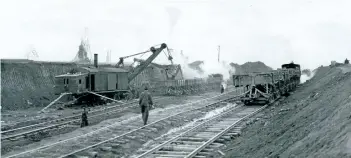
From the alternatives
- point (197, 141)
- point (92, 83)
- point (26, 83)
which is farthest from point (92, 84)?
point (197, 141)

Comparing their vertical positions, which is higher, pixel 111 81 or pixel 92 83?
pixel 111 81

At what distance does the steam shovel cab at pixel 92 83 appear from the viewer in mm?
25406

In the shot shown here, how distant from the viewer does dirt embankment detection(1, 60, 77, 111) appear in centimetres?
2497

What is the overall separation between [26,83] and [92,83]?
513 cm

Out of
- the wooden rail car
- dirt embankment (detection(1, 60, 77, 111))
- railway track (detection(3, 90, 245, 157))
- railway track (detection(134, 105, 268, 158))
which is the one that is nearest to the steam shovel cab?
dirt embankment (detection(1, 60, 77, 111))

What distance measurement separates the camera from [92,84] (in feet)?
89.4

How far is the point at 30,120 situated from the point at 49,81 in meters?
12.6

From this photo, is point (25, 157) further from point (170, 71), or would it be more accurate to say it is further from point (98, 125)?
point (170, 71)

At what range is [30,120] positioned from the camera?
707 inches

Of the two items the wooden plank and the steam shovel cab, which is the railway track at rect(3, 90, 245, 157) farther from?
the wooden plank

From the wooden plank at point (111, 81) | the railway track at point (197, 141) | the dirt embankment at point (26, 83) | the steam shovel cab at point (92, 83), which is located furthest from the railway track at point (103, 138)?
the dirt embankment at point (26, 83)

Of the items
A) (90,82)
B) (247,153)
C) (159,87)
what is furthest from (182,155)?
(159,87)

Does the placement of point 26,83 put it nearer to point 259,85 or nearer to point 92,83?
point 92,83

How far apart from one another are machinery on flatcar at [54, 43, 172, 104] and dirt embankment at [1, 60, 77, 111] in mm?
2325
